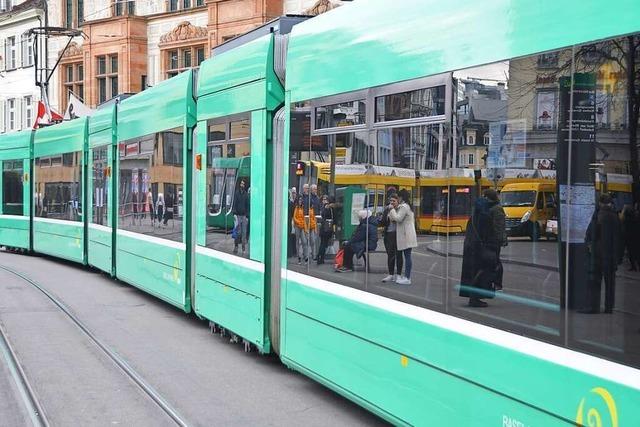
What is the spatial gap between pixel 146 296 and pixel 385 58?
1066 centimetres

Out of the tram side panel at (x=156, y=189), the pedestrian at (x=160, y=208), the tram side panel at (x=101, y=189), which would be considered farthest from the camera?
the tram side panel at (x=101, y=189)

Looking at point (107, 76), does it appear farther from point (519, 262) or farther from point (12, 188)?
point (519, 262)

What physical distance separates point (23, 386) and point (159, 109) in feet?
19.1

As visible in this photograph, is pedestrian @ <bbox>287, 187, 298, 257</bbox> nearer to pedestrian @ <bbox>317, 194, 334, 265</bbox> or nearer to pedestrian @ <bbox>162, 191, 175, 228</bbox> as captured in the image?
pedestrian @ <bbox>317, 194, 334, 265</bbox>

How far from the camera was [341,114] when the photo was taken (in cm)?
685

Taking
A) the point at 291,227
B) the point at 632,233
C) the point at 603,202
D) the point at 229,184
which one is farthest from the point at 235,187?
the point at 632,233

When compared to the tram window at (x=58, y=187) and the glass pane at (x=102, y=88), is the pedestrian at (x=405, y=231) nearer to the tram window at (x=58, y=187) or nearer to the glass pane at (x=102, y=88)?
the tram window at (x=58, y=187)

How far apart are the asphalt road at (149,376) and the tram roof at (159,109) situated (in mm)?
2744

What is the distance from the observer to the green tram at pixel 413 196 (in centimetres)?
404

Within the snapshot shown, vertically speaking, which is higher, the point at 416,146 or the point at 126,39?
the point at 126,39

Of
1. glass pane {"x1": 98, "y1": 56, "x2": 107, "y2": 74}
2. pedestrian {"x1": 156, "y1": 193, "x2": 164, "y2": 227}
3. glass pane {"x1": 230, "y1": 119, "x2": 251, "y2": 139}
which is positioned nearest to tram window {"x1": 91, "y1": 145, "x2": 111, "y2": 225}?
pedestrian {"x1": 156, "y1": 193, "x2": 164, "y2": 227}

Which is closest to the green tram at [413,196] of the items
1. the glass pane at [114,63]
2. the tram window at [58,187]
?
the tram window at [58,187]

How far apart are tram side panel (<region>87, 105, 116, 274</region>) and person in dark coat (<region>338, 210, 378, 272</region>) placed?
1072cm

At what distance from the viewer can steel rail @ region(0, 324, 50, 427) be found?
7.20m
